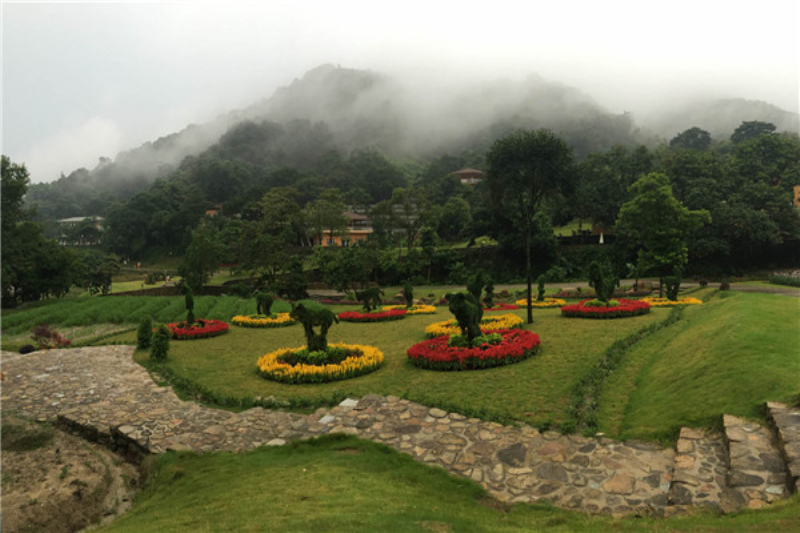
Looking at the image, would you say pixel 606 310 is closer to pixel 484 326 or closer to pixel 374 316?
pixel 484 326

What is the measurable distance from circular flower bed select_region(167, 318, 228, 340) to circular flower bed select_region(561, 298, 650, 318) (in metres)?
15.1

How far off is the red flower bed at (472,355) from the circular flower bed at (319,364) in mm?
1434

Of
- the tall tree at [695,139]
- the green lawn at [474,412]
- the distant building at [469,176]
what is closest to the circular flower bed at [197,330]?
Result: the green lawn at [474,412]

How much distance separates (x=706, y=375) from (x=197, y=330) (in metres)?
18.1

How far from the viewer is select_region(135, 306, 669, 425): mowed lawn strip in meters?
9.47

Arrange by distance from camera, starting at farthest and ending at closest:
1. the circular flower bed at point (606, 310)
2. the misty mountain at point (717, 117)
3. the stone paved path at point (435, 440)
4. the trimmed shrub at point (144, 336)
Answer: the misty mountain at point (717, 117) < the circular flower bed at point (606, 310) < the trimmed shrub at point (144, 336) < the stone paved path at point (435, 440)

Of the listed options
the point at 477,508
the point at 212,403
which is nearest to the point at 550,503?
the point at 477,508

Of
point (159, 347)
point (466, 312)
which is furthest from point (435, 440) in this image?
point (159, 347)

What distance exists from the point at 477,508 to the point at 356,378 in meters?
6.75

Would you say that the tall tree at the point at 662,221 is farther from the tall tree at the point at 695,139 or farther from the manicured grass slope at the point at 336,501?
the tall tree at the point at 695,139

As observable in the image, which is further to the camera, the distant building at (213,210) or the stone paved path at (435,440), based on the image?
the distant building at (213,210)

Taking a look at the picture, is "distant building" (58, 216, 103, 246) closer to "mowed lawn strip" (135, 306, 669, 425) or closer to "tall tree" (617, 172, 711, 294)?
"mowed lawn strip" (135, 306, 669, 425)

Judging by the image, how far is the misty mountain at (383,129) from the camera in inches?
5374

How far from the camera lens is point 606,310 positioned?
18125 millimetres
